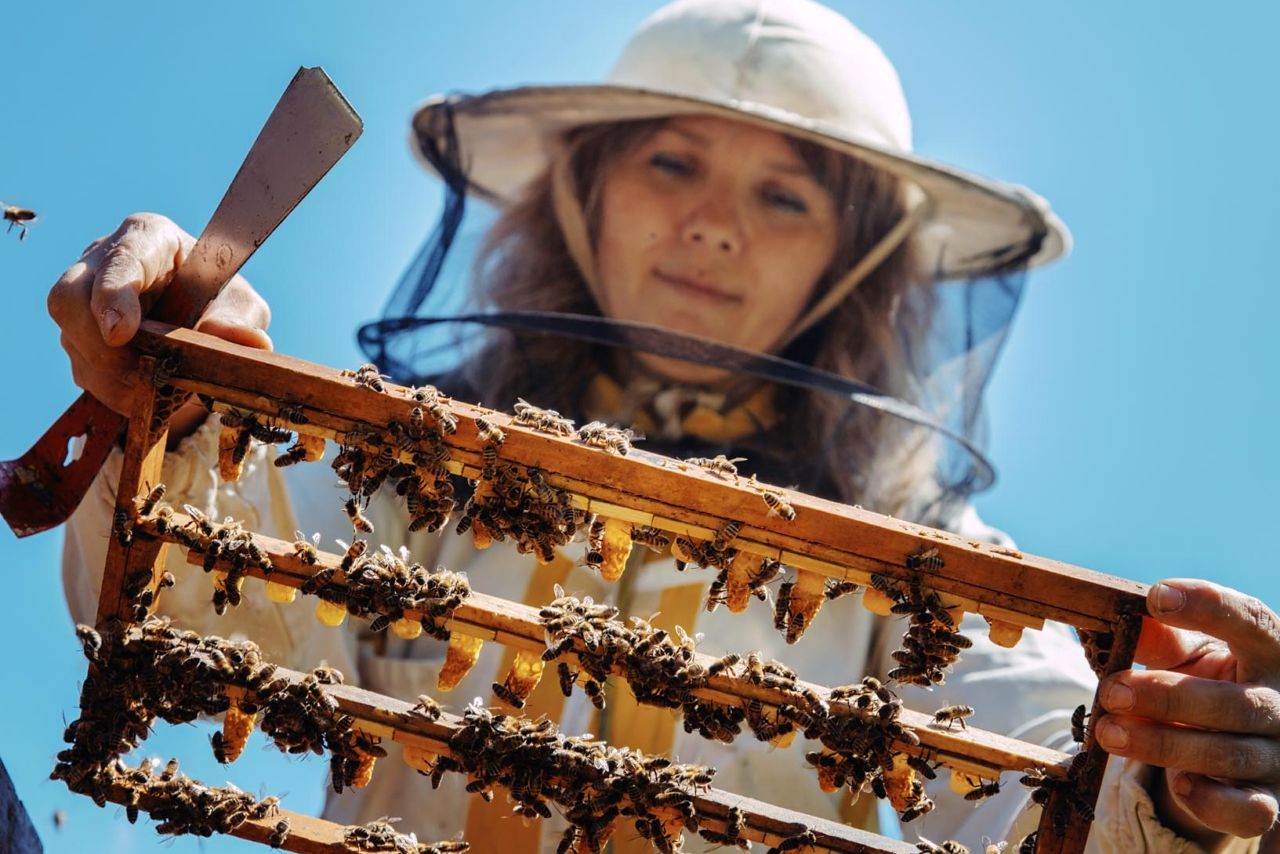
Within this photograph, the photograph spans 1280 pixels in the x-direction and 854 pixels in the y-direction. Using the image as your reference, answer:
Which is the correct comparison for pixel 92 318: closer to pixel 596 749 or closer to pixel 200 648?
pixel 200 648

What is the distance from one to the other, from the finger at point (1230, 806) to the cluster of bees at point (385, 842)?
1.19 meters

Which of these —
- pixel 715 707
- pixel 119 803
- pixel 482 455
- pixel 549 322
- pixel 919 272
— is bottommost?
pixel 119 803

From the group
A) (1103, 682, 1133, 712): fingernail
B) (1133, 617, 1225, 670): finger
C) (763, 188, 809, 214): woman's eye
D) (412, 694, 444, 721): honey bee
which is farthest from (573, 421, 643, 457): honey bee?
(763, 188, 809, 214): woman's eye

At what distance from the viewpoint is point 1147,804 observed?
88.4 inches

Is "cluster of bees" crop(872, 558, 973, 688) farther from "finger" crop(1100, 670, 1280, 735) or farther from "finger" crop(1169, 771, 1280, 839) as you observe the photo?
"finger" crop(1169, 771, 1280, 839)

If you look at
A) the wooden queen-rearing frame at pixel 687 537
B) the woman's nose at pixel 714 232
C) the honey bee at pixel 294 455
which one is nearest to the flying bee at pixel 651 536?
the wooden queen-rearing frame at pixel 687 537

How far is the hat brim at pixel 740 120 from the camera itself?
4.27 metres

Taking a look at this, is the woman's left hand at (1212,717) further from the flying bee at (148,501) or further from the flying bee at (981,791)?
the flying bee at (148,501)

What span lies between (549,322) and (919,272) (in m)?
1.55

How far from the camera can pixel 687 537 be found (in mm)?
2039

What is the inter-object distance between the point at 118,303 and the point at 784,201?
9.30 feet

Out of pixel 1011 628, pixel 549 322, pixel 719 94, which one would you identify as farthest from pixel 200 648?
pixel 719 94

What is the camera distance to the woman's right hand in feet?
6.64

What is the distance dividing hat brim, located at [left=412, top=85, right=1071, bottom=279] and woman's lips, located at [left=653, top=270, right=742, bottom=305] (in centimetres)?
57
